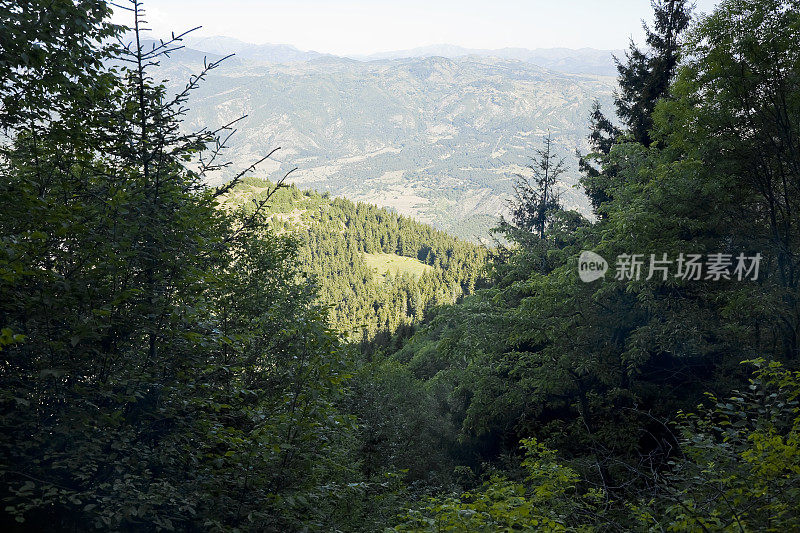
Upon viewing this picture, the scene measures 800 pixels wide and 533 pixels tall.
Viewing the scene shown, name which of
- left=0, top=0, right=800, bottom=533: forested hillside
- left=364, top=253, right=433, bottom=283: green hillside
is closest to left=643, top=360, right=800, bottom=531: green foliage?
left=0, top=0, right=800, bottom=533: forested hillside

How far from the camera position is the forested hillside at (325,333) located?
5.07 m

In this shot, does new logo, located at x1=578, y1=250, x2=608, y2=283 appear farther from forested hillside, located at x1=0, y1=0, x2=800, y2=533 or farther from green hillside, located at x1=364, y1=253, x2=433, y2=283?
green hillside, located at x1=364, y1=253, x2=433, y2=283

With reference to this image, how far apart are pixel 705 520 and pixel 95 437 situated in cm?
664

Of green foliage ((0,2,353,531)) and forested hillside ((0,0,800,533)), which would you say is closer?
green foliage ((0,2,353,531))

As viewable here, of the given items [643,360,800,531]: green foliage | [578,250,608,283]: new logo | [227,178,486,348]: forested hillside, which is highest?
[578,250,608,283]: new logo

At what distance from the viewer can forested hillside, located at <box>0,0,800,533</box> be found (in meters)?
5.07

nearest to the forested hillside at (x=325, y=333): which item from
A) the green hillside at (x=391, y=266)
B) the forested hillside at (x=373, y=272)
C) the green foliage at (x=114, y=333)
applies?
the green foliage at (x=114, y=333)

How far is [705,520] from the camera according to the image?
4762 mm

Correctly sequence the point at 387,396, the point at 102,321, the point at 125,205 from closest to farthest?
the point at 102,321, the point at 125,205, the point at 387,396

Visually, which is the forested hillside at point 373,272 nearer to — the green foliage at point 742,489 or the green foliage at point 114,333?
the green foliage at point 114,333

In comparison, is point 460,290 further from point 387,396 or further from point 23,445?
point 23,445

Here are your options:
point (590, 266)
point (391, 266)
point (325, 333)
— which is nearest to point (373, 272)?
point (391, 266)

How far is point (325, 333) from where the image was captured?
305 inches

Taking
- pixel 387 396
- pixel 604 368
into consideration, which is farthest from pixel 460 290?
pixel 604 368
